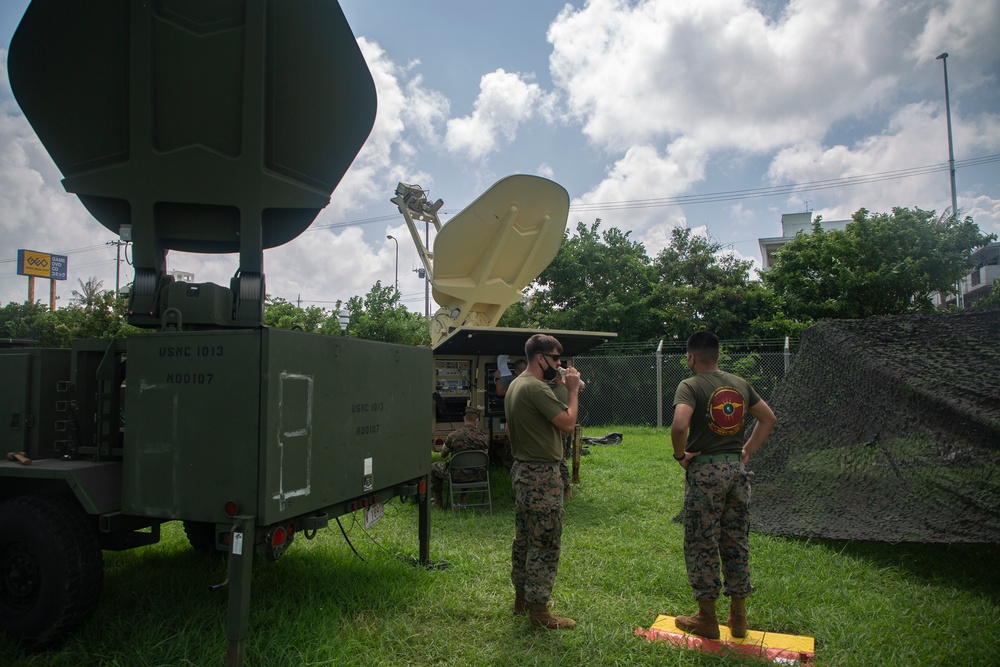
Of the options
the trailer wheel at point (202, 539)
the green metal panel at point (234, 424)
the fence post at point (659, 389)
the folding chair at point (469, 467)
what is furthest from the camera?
the fence post at point (659, 389)

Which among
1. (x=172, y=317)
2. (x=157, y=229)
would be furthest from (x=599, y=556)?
(x=157, y=229)

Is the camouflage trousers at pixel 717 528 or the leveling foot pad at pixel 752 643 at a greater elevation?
the camouflage trousers at pixel 717 528

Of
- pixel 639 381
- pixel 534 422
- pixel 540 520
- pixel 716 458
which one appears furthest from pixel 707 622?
pixel 639 381

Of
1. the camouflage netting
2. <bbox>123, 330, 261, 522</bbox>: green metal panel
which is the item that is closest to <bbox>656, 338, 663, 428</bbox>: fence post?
the camouflage netting

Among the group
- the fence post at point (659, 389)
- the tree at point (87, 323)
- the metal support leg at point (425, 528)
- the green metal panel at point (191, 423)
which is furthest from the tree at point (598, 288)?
the green metal panel at point (191, 423)

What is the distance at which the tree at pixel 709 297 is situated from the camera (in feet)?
66.0

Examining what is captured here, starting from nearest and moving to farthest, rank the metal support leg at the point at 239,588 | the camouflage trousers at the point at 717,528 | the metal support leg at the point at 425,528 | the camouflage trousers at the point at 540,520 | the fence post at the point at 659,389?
the metal support leg at the point at 239,588, the camouflage trousers at the point at 717,528, the camouflage trousers at the point at 540,520, the metal support leg at the point at 425,528, the fence post at the point at 659,389

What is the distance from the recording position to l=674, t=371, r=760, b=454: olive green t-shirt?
4055 mm

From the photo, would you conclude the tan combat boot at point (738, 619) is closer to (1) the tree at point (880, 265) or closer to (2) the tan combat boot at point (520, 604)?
(2) the tan combat boot at point (520, 604)

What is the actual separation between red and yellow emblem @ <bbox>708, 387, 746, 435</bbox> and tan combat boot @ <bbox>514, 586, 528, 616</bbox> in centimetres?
175

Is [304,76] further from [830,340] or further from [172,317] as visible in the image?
[830,340]

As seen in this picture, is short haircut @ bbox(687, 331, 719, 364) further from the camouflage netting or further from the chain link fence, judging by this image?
the chain link fence

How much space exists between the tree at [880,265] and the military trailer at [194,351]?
52.7 feet

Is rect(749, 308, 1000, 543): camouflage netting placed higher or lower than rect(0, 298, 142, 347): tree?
lower
